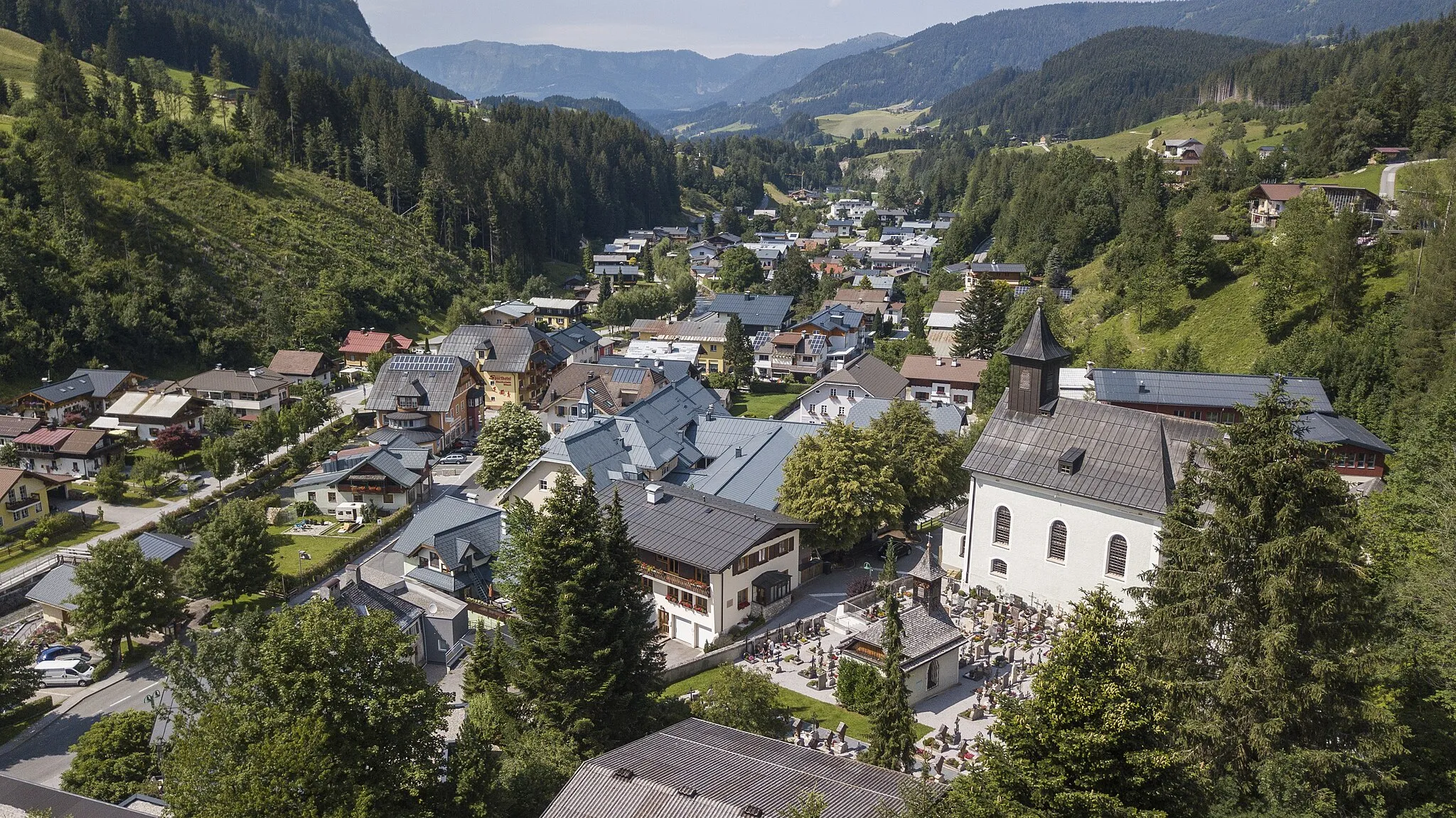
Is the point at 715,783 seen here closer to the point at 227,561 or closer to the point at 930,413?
the point at 227,561

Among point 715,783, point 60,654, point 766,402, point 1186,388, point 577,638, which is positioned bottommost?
point 60,654

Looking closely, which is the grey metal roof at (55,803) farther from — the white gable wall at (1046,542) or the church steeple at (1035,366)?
the church steeple at (1035,366)

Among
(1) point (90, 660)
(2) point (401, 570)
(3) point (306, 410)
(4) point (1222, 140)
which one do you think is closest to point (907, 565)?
(2) point (401, 570)

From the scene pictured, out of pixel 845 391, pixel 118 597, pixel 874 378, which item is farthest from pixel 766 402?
pixel 118 597

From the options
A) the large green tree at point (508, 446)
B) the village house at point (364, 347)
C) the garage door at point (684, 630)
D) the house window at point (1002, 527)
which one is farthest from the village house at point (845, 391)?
the village house at point (364, 347)

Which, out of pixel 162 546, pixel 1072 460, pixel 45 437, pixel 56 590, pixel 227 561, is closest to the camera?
pixel 1072 460

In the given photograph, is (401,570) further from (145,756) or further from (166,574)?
(145,756)

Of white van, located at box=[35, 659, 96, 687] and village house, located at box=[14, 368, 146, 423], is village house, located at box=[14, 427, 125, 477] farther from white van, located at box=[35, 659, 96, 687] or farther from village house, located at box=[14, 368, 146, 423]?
white van, located at box=[35, 659, 96, 687]
